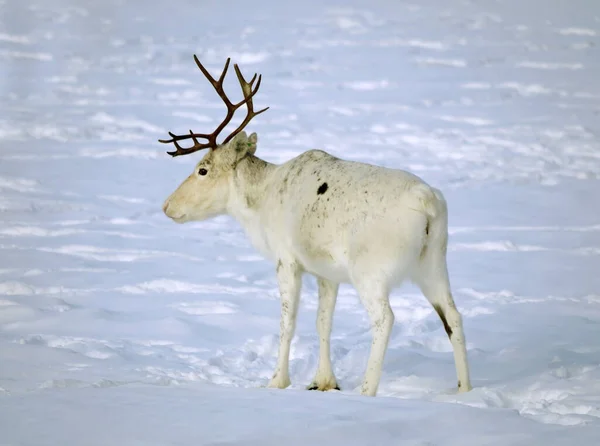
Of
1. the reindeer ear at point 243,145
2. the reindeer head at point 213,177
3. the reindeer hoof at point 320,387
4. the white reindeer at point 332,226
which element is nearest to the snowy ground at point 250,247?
the reindeer hoof at point 320,387

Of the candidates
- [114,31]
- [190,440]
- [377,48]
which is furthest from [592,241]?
[114,31]

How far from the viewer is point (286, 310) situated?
674cm

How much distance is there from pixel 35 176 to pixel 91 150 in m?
1.33

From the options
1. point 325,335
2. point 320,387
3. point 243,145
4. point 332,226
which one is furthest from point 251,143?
point 320,387

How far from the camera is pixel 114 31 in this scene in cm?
Result: 2106

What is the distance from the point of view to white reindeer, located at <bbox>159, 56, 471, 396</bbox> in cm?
610

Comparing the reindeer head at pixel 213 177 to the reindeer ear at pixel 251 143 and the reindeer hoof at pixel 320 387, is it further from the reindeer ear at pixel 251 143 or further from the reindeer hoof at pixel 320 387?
the reindeer hoof at pixel 320 387

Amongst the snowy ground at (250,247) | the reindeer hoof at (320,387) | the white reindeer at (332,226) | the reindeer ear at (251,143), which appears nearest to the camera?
the snowy ground at (250,247)

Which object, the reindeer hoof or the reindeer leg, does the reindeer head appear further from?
the reindeer hoof

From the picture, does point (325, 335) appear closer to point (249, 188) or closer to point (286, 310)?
point (286, 310)

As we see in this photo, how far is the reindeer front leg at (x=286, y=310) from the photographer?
6676mm

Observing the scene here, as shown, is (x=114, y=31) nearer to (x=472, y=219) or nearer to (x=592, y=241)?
(x=472, y=219)

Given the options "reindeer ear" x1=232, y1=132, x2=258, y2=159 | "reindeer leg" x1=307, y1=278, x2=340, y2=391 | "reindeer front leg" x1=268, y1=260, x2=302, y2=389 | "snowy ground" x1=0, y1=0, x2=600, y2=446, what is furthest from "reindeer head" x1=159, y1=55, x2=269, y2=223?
"snowy ground" x1=0, y1=0, x2=600, y2=446

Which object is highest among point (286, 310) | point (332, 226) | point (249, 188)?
point (249, 188)
